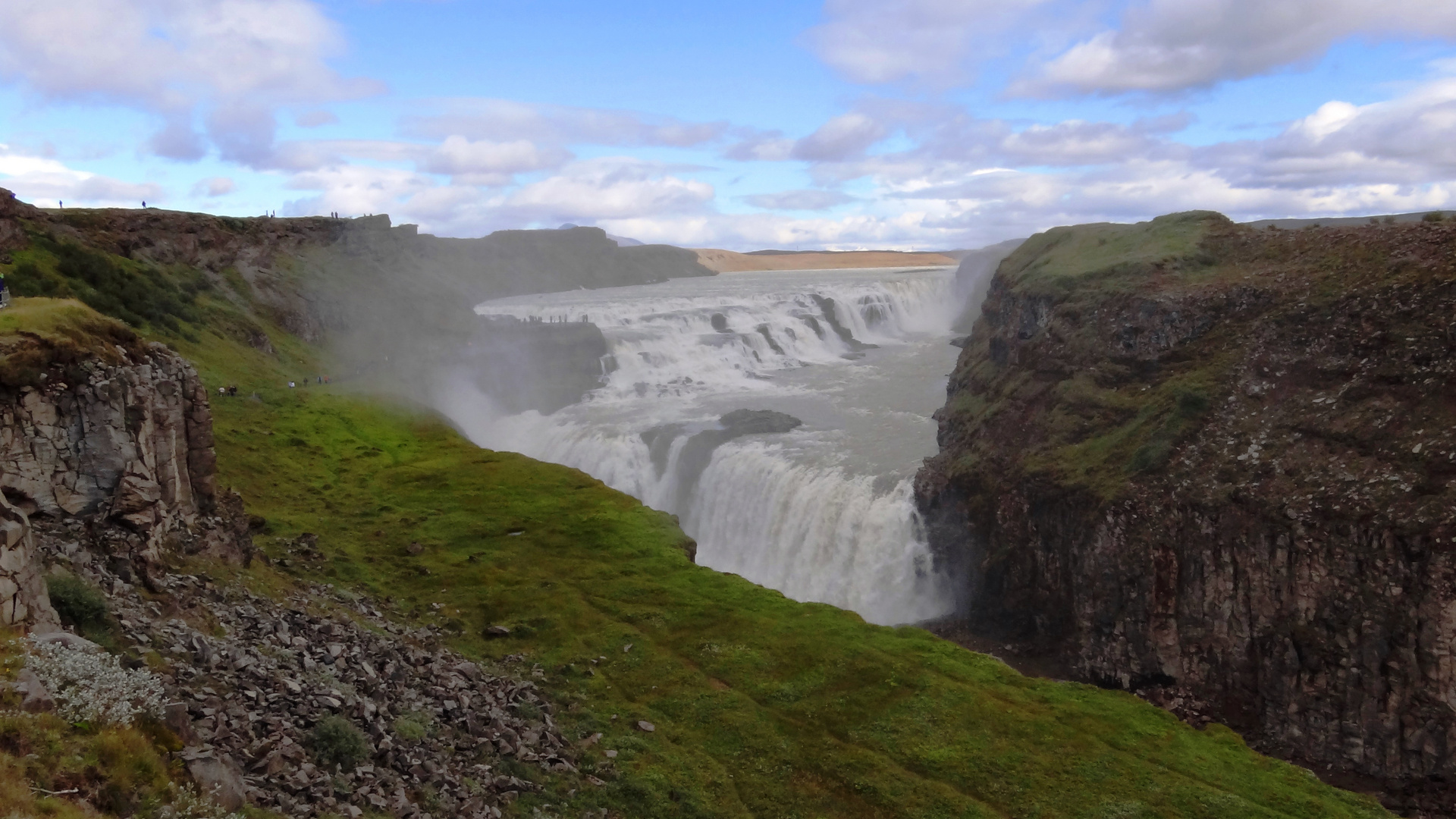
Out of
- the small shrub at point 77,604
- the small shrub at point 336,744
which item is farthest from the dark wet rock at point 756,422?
the small shrub at point 77,604

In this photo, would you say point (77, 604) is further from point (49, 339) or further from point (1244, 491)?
point (1244, 491)

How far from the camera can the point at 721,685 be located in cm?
2528

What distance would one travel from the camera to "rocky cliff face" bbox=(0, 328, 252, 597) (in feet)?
59.0

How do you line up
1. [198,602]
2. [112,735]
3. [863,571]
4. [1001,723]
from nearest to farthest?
[112,735], [198,602], [1001,723], [863,571]

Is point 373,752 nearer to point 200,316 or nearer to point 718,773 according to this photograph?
point 718,773

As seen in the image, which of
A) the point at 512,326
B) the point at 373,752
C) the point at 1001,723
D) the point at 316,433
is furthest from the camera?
the point at 512,326

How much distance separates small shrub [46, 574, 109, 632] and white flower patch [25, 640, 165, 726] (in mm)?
1982

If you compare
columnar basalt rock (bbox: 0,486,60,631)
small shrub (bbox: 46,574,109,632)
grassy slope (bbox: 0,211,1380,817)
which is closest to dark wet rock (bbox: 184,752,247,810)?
grassy slope (bbox: 0,211,1380,817)

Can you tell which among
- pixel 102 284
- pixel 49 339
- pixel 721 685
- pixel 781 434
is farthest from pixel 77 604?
pixel 102 284

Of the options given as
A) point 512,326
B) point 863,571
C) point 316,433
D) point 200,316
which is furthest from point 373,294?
point 863,571

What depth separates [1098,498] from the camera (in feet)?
116

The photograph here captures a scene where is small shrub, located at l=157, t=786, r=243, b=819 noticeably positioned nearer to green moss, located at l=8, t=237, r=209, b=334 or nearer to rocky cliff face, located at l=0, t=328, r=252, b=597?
rocky cliff face, located at l=0, t=328, r=252, b=597

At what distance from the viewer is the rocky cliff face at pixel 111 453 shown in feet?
59.0

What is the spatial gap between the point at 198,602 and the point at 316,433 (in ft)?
94.8
